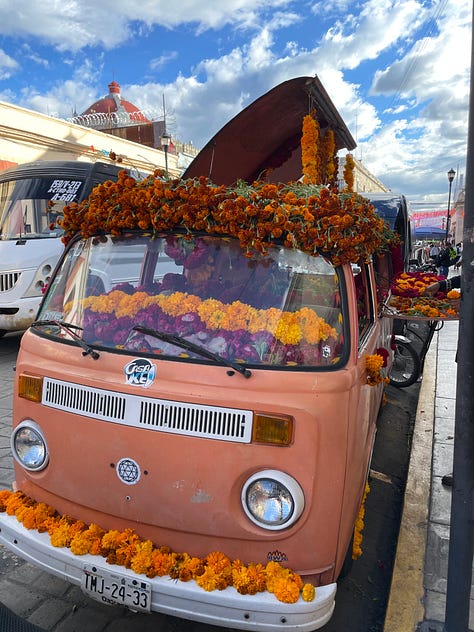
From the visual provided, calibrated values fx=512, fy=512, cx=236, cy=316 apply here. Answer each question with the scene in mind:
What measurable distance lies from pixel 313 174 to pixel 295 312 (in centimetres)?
252

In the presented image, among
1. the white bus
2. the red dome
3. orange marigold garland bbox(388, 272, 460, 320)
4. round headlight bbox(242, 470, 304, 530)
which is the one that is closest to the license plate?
round headlight bbox(242, 470, 304, 530)

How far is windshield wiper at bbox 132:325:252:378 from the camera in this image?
2.29m

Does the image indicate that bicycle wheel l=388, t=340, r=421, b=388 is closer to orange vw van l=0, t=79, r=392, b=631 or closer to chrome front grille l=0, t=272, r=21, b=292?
orange vw van l=0, t=79, r=392, b=631

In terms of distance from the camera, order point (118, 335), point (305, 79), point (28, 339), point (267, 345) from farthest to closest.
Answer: point (305, 79), point (28, 339), point (118, 335), point (267, 345)

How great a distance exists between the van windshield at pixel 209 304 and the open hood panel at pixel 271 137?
6.63ft

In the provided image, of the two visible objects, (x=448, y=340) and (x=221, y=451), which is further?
(x=448, y=340)

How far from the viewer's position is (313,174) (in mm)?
4656

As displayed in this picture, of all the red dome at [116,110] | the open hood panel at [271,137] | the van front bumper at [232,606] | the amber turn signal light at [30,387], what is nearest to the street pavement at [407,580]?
the van front bumper at [232,606]

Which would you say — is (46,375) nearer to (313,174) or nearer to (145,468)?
(145,468)

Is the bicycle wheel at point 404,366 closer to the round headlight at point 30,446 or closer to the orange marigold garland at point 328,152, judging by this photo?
the orange marigold garland at point 328,152

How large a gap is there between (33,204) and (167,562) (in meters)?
7.93

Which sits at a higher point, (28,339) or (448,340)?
(28,339)

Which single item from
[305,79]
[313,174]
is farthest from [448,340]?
[305,79]

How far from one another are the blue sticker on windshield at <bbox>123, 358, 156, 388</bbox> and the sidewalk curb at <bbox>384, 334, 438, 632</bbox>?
1.81m
